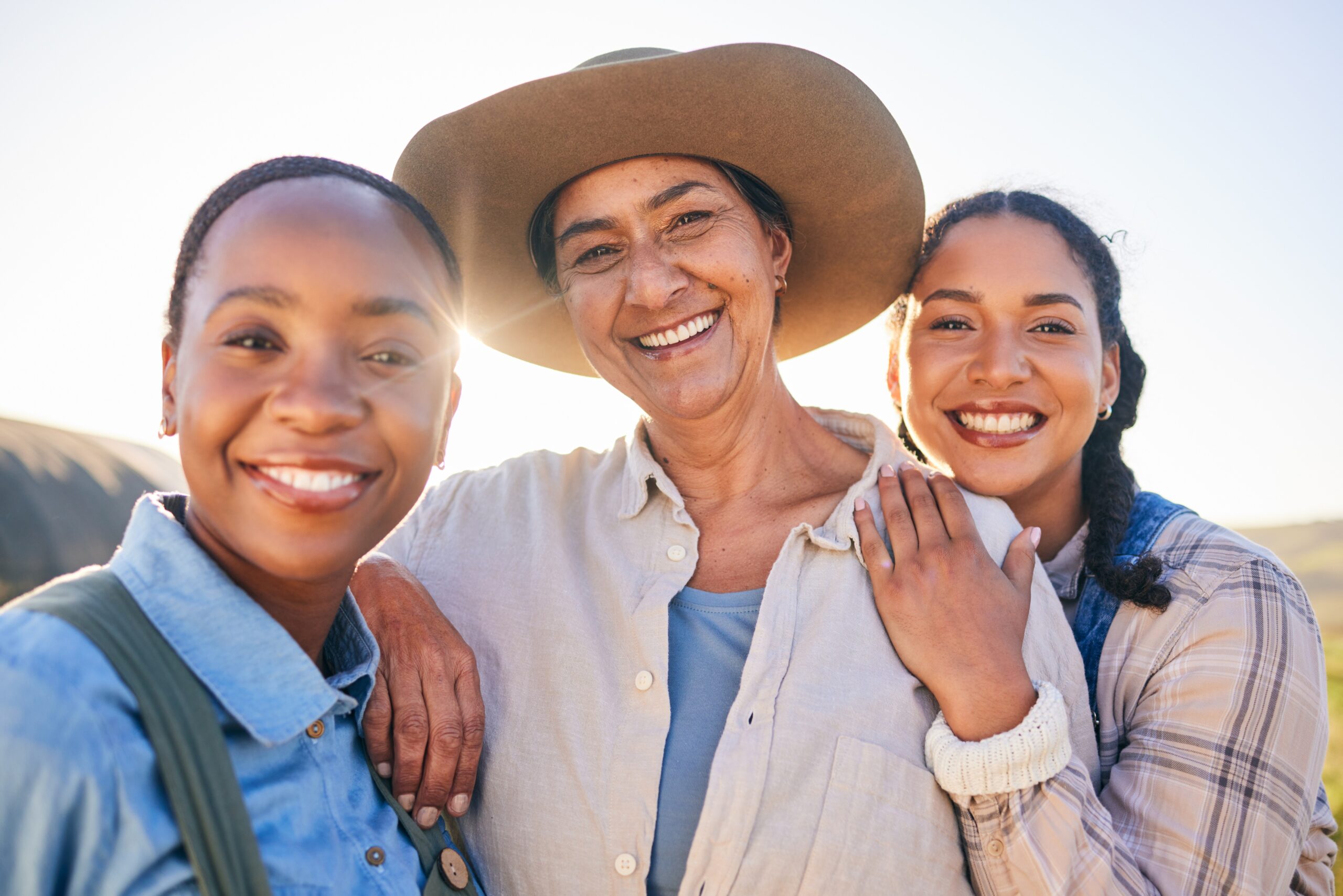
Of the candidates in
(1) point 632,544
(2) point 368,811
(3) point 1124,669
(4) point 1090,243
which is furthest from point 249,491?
(4) point 1090,243

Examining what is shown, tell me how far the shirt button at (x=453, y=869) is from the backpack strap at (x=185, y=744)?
21.9 inches

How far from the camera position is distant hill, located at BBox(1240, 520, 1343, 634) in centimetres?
1049

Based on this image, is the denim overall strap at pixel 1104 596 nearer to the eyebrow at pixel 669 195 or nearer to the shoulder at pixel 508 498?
the shoulder at pixel 508 498

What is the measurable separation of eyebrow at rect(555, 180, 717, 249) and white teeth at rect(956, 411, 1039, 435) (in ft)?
3.37

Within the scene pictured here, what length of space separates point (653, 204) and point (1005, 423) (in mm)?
1195

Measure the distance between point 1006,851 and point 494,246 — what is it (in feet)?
7.23

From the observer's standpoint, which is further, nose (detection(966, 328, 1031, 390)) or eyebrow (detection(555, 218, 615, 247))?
nose (detection(966, 328, 1031, 390))

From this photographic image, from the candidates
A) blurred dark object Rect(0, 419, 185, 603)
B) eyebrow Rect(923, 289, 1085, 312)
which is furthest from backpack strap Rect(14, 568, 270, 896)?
blurred dark object Rect(0, 419, 185, 603)

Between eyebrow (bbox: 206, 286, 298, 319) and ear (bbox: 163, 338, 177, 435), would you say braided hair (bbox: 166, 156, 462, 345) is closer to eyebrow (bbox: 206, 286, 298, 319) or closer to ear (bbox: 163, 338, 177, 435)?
ear (bbox: 163, 338, 177, 435)

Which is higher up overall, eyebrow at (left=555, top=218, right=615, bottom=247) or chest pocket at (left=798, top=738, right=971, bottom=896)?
eyebrow at (left=555, top=218, right=615, bottom=247)

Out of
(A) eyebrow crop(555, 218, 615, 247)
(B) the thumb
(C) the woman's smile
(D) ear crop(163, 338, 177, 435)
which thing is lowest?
(B) the thumb

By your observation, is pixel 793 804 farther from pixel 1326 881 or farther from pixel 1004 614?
pixel 1326 881

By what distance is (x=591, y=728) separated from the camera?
207cm

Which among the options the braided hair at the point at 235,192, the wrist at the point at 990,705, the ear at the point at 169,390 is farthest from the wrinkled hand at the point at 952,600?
the ear at the point at 169,390
